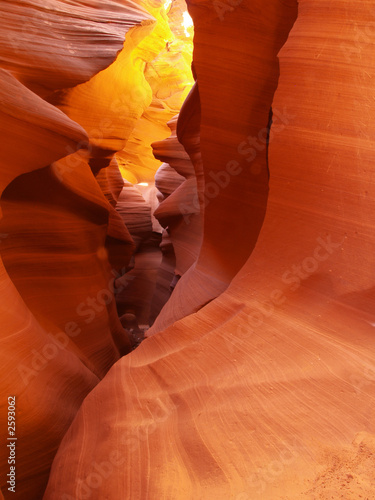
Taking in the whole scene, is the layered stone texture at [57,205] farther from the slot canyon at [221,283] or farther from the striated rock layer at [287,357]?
the striated rock layer at [287,357]

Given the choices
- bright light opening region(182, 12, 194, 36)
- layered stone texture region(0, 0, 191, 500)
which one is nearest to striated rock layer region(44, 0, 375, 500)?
layered stone texture region(0, 0, 191, 500)

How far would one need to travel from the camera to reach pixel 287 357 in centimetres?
168

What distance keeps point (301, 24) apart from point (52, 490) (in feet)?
9.08

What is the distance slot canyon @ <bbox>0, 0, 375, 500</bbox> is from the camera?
1363 millimetres

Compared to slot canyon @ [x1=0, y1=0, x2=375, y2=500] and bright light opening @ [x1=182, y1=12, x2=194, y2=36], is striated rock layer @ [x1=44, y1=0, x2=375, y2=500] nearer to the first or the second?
slot canyon @ [x1=0, y1=0, x2=375, y2=500]

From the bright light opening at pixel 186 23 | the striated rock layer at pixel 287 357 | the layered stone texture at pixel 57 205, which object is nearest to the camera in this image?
the striated rock layer at pixel 287 357

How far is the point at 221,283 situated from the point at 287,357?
6.13 feet

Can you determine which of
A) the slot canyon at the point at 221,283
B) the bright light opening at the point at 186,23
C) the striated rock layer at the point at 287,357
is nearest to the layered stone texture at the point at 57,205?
Answer: the slot canyon at the point at 221,283

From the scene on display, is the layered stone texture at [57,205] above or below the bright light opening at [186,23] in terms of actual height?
below

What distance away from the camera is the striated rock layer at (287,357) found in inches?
50.1

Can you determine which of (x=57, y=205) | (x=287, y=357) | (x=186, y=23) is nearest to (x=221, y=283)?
(x=287, y=357)

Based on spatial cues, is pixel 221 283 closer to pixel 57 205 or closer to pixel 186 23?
pixel 57 205

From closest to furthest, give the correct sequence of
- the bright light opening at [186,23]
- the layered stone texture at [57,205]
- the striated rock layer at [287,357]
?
the striated rock layer at [287,357], the layered stone texture at [57,205], the bright light opening at [186,23]

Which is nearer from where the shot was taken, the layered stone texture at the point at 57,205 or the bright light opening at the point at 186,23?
the layered stone texture at the point at 57,205
